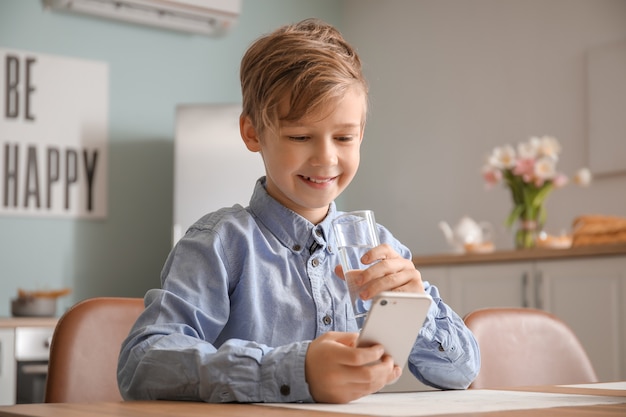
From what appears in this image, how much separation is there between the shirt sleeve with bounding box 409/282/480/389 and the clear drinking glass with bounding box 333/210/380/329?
0.70ft

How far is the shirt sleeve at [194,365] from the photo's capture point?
3.11 ft

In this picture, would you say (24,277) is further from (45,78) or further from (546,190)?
(546,190)

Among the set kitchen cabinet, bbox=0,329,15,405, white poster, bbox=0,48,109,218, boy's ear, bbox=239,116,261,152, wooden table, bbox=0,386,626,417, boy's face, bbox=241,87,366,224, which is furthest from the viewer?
white poster, bbox=0,48,109,218

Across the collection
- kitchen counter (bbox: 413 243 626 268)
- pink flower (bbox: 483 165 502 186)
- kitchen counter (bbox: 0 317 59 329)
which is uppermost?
pink flower (bbox: 483 165 502 186)

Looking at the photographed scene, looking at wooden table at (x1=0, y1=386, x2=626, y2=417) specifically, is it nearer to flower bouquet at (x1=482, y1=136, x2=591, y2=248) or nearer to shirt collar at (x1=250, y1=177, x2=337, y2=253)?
shirt collar at (x1=250, y1=177, x2=337, y2=253)

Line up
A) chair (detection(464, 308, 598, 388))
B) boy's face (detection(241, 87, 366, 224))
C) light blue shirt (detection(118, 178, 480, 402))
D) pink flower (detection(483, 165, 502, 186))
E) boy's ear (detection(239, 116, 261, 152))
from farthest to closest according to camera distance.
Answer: pink flower (detection(483, 165, 502, 186)), chair (detection(464, 308, 598, 388)), boy's ear (detection(239, 116, 261, 152)), boy's face (detection(241, 87, 366, 224)), light blue shirt (detection(118, 178, 480, 402))

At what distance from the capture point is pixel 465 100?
4.60m

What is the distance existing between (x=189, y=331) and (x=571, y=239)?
8.80ft

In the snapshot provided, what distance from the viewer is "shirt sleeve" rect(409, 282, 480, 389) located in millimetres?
1194

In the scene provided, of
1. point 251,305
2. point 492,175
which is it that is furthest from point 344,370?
point 492,175

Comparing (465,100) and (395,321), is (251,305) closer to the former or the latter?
(395,321)

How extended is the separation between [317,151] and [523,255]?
2.41 meters

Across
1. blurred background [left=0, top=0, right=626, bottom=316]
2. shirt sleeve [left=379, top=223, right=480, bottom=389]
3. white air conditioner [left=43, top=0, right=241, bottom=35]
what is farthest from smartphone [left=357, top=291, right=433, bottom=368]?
white air conditioner [left=43, top=0, right=241, bottom=35]

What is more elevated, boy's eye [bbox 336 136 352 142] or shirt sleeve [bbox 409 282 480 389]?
boy's eye [bbox 336 136 352 142]
